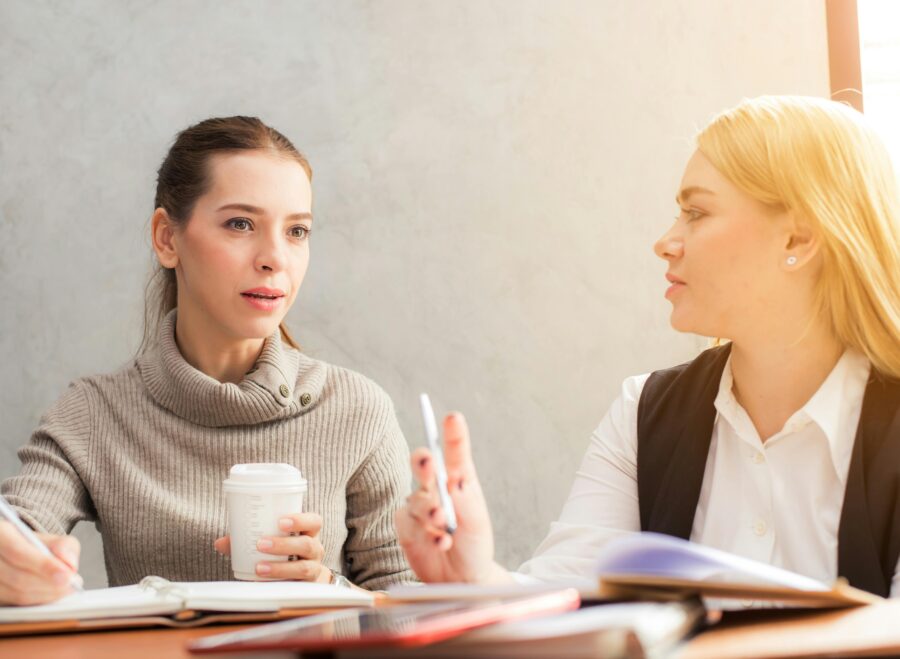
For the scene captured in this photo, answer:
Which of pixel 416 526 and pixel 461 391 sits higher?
pixel 461 391

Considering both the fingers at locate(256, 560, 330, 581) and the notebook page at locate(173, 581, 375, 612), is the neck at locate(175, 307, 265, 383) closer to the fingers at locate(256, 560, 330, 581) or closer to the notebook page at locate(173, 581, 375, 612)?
the fingers at locate(256, 560, 330, 581)

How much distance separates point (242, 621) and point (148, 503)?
65 centimetres

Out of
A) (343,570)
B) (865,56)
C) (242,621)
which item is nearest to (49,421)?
(343,570)

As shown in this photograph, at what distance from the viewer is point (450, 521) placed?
3.29 feet

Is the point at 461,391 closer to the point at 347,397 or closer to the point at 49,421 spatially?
the point at 347,397

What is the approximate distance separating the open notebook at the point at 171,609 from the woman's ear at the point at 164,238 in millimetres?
854

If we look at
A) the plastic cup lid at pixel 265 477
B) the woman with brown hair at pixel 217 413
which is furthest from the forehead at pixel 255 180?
the plastic cup lid at pixel 265 477

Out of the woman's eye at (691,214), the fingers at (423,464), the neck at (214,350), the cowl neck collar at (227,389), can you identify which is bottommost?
the fingers at (423,464)

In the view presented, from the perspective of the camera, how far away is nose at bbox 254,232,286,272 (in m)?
1.64

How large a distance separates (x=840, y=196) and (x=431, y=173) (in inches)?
39.9

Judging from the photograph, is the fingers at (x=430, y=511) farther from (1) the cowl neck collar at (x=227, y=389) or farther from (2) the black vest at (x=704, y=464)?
(1) the cowl neck collar at (x=227, y=389)

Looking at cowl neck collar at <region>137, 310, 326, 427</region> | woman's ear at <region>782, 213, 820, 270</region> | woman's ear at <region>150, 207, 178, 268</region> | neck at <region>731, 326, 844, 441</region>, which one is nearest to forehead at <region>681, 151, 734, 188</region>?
woman's ear at <region>782, 213, 820, 270</region>

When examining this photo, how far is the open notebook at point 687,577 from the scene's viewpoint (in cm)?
73

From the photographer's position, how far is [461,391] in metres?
2.14
